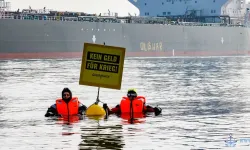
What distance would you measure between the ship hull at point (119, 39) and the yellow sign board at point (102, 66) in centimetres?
6287

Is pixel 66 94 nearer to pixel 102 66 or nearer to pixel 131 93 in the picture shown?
pixel 102 66

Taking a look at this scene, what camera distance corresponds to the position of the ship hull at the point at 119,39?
3580 inches

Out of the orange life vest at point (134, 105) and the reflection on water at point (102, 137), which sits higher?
the orange life vest at point (134, 105)

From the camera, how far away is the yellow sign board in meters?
27.3

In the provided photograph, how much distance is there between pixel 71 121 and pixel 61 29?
70.7m

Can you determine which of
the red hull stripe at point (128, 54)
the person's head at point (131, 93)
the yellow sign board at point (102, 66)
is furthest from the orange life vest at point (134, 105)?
the red hull stripe at point (128, 54)

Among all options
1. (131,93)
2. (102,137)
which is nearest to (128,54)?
(131,93)

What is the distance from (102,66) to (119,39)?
7824cm

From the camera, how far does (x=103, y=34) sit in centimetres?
10325

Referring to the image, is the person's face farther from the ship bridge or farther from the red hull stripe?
the ship bridge

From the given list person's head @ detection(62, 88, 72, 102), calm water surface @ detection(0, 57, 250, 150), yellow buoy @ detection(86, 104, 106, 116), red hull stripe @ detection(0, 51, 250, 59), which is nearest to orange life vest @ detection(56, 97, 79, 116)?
person's head @ detection(62, 88, 72, 102)

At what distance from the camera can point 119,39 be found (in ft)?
346

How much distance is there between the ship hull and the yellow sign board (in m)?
62.9

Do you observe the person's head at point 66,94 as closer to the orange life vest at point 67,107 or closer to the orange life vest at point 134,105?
the orange life vest at point 67,107
